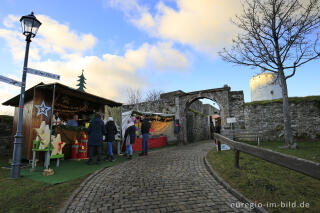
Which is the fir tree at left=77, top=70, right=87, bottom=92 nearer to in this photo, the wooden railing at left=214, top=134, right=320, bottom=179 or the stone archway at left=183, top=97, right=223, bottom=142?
the stone archway at left=183, top=97, right=223, bottom=142

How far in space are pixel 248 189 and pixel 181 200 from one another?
1.43 metres

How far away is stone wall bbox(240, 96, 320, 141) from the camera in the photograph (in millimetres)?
10664

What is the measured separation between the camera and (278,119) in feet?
38.5

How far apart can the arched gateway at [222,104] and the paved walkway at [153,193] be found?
924cm

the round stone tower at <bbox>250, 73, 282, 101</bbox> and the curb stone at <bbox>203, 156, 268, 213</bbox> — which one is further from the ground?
the round stone tower at <bbox>250, 73, 282, 101</bbox>

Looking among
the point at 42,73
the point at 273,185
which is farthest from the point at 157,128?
the point at 273,185

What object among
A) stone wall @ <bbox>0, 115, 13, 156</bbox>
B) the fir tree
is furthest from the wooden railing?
the fir tree

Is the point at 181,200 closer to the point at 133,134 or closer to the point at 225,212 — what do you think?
the point at 225,212

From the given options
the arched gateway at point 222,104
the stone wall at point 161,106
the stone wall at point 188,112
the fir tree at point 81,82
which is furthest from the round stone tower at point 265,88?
the fir tree at point 81,82

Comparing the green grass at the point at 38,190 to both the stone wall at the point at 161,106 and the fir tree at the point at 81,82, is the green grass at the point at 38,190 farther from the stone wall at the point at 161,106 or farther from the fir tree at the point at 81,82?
the fir tree at the point at 81,82

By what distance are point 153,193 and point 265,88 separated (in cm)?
1796

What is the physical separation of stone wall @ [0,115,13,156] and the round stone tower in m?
20.3

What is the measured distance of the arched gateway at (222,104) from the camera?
1325 centimetres

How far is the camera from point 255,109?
1241cm
